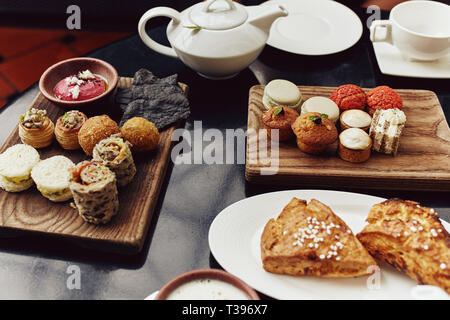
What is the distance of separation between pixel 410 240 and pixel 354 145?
0.49 m

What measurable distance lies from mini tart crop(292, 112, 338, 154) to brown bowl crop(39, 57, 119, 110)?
2.97 ft

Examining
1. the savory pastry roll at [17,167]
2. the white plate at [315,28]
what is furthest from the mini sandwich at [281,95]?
the savory pastry roll at [17,167]

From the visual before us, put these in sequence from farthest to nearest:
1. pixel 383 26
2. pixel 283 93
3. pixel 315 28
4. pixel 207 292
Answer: pixel 315 28 → pixel 383 26 → pixel 283 93 → pixel 207 292

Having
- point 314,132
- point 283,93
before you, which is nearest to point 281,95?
point 283,93

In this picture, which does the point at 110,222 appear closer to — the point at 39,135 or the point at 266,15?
the point at 39,135

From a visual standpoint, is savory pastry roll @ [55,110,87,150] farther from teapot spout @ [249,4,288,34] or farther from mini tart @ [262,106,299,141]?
teapot spout @ [249,4,288,34]

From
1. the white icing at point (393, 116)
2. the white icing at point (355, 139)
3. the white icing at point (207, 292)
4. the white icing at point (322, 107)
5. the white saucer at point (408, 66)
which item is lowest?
the white saucer at point (408, 66)

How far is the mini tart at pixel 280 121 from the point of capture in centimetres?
186

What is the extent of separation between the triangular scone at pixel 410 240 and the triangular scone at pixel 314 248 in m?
0.08

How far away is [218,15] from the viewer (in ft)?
6.68

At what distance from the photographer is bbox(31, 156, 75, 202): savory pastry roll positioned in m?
1.62

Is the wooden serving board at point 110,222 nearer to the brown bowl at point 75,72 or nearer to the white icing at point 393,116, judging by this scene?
the brown bowl at point 75,72

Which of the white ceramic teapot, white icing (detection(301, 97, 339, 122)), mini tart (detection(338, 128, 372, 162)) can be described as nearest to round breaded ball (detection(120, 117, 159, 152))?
the white ceramic teapot

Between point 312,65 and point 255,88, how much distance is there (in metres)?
0.48
